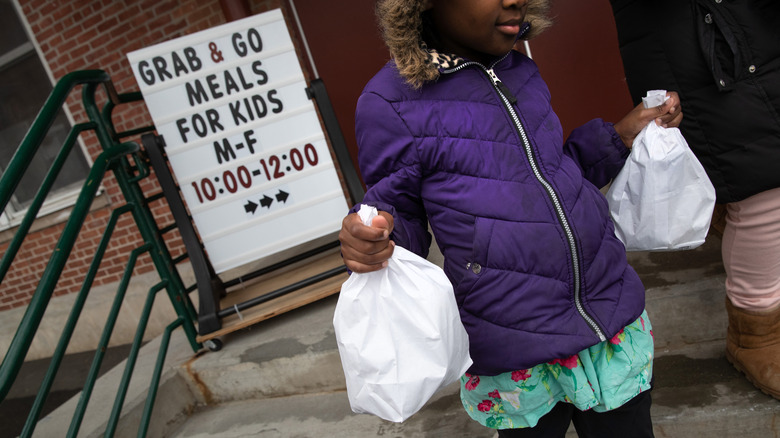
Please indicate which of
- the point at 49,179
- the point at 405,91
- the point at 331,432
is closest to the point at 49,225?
the point at 49,179

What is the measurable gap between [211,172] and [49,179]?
0.86 meters

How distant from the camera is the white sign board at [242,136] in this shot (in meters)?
2.79

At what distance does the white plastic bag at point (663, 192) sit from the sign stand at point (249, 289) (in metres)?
1.71

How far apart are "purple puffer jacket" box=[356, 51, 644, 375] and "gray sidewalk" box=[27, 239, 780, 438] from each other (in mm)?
842

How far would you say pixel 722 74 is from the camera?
54.1 inches

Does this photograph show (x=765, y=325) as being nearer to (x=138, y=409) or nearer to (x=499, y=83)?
(x=499, y=83)

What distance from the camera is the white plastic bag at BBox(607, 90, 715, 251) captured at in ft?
4.26

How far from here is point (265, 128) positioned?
288 centimetres

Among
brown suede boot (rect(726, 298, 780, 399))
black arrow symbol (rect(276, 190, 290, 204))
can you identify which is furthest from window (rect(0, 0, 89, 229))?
brown suede boot (rect(726, 298, 780, 399))

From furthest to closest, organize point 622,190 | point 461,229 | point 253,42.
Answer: point 253,42
point 622,190
point 461,229

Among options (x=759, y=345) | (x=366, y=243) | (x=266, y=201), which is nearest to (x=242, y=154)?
(x=266, y=201)

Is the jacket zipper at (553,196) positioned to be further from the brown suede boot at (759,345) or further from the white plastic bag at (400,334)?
the brown suede boot at (759,345)

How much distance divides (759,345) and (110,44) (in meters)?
4.64

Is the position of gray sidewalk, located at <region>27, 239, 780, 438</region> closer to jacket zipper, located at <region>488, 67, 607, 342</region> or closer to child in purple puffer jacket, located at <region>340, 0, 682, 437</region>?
child in purple puffer jacket, located at <region>340, 0, 682, 437</region>
